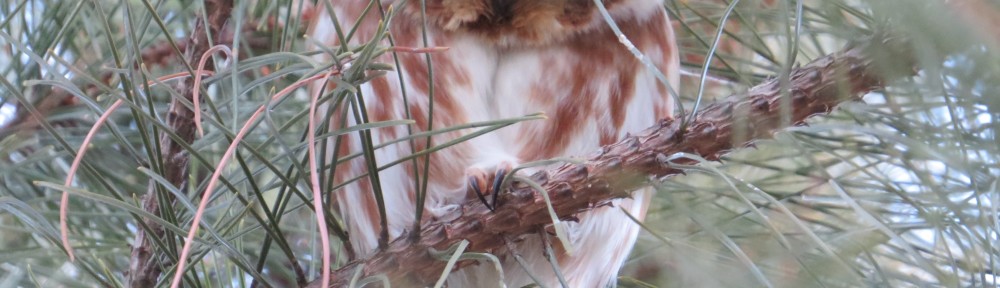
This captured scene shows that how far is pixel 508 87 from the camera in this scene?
4.59 ft

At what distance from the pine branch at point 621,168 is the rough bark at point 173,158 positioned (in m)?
0.16

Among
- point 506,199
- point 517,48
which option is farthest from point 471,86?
point 506,199

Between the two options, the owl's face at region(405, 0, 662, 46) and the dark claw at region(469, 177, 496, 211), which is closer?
the dark claw at region(469, 177, 496, 211)

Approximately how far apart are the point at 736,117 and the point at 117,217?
967 mm

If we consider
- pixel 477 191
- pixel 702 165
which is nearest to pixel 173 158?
pixel 477 191

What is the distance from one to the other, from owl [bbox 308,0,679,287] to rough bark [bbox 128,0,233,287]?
0.20 m

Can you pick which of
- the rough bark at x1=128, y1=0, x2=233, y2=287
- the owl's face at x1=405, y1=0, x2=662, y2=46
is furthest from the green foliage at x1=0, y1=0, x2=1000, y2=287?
the owl's face at x1=405, y1=0, x2=662, y2=46

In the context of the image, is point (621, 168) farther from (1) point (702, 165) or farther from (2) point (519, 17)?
(2) point (519, 17)

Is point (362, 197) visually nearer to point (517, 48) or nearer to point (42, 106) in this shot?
point (517, 48)

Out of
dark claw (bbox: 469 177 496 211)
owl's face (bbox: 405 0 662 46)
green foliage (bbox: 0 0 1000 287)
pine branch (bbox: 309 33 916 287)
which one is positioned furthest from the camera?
owl's face (bbox: 405 0 662 46)

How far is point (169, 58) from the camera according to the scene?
5.75 feet

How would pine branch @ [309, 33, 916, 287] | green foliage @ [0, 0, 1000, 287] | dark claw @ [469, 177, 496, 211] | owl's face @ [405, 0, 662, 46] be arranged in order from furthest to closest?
owl's face @ [405, 0, 662, 46] → dark claw @ [469, 177, 496, 211] → pine branch @ [309, 33, 916, 287] → green foliage @ [0, 0, 1000, 287]

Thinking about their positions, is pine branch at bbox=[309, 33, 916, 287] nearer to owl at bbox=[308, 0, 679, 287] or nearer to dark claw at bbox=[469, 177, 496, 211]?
dark claw at bbox=[469, 177, 496, 211]

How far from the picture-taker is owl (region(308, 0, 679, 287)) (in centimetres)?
134
